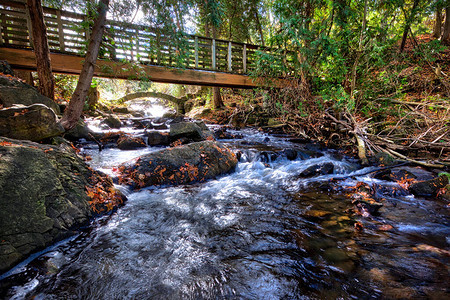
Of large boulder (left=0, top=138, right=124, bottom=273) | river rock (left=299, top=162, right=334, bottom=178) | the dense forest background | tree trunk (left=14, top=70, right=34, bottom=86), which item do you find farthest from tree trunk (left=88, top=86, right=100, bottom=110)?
river rock (left=299, top=162, right=334, bottom=178)

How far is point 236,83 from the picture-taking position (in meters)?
11.1

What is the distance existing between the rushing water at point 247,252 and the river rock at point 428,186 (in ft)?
0.80

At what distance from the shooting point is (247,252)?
2.39m

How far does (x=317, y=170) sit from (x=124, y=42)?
6.60m

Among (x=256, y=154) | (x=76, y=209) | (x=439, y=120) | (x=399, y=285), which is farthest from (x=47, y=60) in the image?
(x=439, y=120)

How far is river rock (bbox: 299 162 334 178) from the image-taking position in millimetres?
5148

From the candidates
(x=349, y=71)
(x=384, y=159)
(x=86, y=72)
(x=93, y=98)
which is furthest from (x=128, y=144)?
(x=93, y=98)

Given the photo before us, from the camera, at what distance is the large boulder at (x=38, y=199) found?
78.7 inches

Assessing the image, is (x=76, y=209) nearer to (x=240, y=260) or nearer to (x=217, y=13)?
(x=240, y=260)

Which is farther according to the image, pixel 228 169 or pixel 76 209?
pixel 228 169

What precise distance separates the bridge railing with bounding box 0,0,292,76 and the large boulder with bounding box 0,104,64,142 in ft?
8.59

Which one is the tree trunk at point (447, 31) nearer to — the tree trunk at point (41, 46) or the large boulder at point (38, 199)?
the large boulder at point (38, 199)

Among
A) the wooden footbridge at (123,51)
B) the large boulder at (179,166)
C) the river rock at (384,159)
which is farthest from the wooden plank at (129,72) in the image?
the river rock at (384,159)

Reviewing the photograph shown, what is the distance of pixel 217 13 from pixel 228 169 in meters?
4.13
